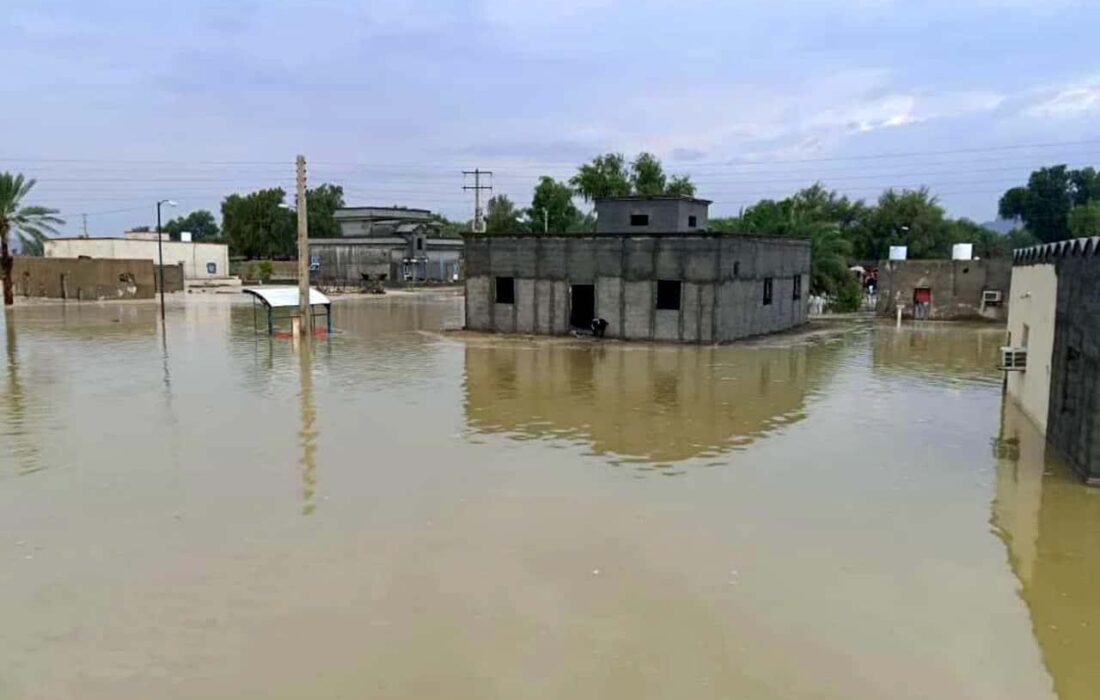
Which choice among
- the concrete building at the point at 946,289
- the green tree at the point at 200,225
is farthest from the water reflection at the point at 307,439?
the green tree at the point at 200,225

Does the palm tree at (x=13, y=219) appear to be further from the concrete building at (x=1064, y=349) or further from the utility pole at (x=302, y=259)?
the concrete building at (x=1064, y=349)

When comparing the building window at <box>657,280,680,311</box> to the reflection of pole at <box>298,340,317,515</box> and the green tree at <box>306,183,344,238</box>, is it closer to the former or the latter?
the reflection of pole at <box>298,340,317,515</box>

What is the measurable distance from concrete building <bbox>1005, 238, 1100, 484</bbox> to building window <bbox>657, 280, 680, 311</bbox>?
14784 mm

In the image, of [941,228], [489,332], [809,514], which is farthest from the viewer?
[941,228]

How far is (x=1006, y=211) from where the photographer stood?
3669 inches

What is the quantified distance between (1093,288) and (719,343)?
817 inches

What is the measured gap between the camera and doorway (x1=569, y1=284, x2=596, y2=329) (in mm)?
36406

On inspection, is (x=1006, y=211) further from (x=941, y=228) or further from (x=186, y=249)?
(x=186, y=249)

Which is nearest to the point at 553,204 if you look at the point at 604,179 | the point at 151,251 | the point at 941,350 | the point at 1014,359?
the point at 604,179

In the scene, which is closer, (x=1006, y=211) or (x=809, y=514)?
(x=809, y=514)

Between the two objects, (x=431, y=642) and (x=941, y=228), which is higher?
(x=941, y=228)

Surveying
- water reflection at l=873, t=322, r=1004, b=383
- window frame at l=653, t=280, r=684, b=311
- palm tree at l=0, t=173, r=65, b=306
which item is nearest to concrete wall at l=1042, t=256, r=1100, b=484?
water reflection at l=873, t=322, r=1004, b=383

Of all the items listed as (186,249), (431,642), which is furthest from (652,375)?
(186,249)

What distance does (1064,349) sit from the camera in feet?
50.0
